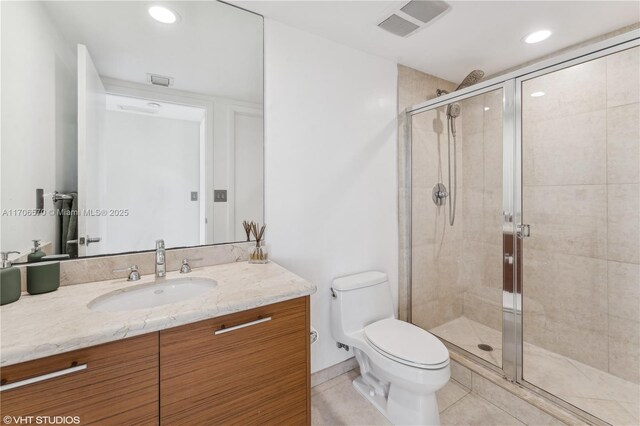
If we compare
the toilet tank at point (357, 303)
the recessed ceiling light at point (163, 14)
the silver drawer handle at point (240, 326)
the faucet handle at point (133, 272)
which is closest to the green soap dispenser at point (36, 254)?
the faucet handle at point (133, 272)

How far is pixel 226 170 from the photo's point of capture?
5.12ft

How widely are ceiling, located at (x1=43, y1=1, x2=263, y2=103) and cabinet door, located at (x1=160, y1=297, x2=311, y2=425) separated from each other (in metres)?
1.19

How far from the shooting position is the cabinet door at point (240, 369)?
0.88 m

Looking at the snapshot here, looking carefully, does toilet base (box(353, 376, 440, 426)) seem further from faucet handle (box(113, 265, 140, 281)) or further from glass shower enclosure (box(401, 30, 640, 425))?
faucet handle (box(113, 265, 140, 281))

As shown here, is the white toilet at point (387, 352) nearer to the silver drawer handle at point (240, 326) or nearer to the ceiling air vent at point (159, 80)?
the silver drawer handle at point (240, 326)

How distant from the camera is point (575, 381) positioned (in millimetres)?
1701

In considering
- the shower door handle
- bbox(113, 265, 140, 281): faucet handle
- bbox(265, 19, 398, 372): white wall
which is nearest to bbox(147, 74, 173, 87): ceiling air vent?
bbox(265, 19, 398, 372): white wall

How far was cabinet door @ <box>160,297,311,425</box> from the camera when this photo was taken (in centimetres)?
88

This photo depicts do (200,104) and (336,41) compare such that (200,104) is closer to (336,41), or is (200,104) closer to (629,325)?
Answer: (336,41)

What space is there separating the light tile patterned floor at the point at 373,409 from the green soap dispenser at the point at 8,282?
4.76 ft

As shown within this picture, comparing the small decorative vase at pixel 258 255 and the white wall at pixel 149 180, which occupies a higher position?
the white wall at pixel 149 180

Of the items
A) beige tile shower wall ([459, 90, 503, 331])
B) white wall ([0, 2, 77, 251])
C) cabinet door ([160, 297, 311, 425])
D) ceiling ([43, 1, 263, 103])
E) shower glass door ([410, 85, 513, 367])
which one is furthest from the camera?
shower glass door ([410, 85, 513, 367])

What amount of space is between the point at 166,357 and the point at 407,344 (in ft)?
3.85

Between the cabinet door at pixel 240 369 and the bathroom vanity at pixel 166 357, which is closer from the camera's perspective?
the bathroom vanity at pixel 166 357
